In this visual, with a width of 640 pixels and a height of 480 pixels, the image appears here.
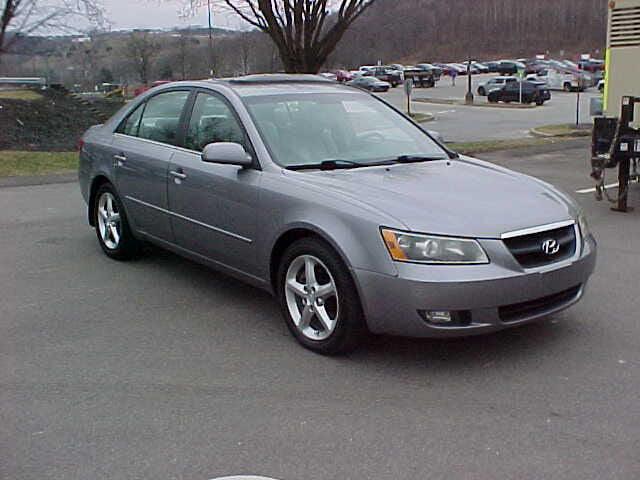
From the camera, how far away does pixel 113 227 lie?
6.89m

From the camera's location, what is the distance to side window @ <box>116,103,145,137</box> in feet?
21.8

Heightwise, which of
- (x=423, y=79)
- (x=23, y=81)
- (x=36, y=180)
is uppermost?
(x=423, y=79)

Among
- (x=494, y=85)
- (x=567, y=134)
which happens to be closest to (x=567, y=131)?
(x=567, y=134)

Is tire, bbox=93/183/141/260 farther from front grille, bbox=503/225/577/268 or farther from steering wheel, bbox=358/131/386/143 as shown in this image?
front grille, bbox=503/225/577/268

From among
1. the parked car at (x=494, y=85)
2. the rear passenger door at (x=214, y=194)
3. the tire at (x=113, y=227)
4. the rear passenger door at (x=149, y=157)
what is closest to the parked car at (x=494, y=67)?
the parked car at (x=494, y=85)

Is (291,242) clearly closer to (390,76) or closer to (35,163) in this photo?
(35,163)

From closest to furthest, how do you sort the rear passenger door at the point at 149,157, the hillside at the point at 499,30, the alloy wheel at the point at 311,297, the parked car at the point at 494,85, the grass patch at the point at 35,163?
the alloy wheel at the point at 311,297 → the rear passenger door at the point at 149,157 → the grass patch at the point at 35,163 → the parked car at the point at 494,85 → the hillside at the point at 499,30

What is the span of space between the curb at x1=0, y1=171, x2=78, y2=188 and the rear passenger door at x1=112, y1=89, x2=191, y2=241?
18.3 ft

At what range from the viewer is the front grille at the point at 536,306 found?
14.2 ft

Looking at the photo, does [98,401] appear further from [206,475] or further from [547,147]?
[547,147]

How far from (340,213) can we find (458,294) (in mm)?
811

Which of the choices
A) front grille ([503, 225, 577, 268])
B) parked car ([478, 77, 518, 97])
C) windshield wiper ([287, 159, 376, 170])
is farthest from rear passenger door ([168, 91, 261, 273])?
parked car ([478, 77, 518, 97])

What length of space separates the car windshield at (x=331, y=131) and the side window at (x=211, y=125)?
0.54ft

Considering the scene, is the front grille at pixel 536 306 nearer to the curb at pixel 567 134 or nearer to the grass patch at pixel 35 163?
the grass patch at pixel 35 163
